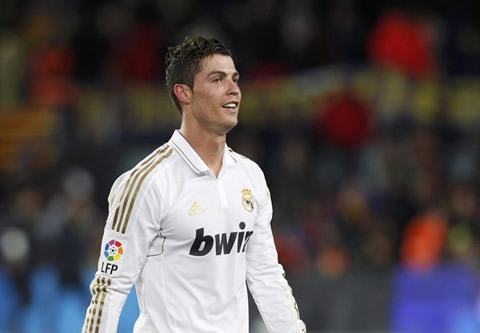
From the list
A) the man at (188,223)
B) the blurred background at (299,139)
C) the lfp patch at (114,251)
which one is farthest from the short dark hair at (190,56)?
the blurred background at (299,139)

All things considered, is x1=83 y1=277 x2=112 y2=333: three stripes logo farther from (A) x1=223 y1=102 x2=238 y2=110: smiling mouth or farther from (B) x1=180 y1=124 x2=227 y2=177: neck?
(A) x1=223 y1=102 x2=238 y2=110: smiling mouth

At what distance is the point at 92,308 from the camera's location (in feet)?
14.5

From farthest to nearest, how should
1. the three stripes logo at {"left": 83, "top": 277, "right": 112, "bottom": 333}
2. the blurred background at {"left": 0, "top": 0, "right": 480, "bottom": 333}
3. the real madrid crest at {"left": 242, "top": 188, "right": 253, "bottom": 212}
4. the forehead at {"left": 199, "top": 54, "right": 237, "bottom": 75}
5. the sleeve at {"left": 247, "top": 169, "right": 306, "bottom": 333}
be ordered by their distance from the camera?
the blurred background at {"left": 0, "top": 0, "right": 480, "bottom": 333}
the sleeve at {"left": 247, "top": 169, "right": 306, "bottom": 333}
the real madrid crest at {"left": 242, "top": 188, "right": 253, "bottom": 212}
the forehead at {"left": 199, "top": 54, "right": 237, "bottom": 75}
the three stripes logo at {"left": 83, "top": 277, "right": 112, "bottom": 333}

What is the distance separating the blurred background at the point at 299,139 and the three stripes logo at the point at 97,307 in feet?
17.7

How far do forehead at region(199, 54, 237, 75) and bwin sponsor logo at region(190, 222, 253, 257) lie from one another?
621mm

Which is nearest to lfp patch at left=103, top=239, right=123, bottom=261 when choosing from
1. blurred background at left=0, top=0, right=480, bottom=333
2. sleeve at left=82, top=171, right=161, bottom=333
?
sleeve at left=82, top=171, right=161, bottom=333

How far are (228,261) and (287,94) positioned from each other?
8.51 m

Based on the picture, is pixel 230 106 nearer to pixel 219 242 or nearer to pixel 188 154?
pixel 188 154

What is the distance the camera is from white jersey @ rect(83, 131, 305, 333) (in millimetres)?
4445

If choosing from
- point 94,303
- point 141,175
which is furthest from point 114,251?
point 141,175

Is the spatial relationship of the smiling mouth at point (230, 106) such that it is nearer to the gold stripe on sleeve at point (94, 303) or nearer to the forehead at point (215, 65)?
the forehead at point (215, 65)

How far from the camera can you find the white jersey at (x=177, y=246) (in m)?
4.45

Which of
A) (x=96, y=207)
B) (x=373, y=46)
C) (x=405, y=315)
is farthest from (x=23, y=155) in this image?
(x=405, y=315)

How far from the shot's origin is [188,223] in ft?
14.8
